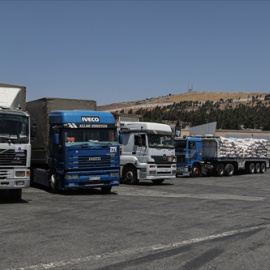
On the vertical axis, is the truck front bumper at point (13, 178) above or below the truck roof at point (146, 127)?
below

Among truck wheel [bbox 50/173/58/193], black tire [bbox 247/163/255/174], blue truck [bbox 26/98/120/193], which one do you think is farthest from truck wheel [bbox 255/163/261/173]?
truck wheel [bbox 50/173/58/193]

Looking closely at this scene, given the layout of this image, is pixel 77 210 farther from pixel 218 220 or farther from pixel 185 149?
pixel 185 149

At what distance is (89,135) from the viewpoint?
640 inches

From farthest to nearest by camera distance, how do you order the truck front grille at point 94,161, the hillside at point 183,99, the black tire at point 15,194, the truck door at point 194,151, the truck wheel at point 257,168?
the hillside at point 183,99
the truck wheel at point 257,168
the truck door at point 194,151
the truck front grille at point 94,161
the black tire at point 15,194

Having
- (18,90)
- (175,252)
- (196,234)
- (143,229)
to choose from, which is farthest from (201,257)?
(18,90)

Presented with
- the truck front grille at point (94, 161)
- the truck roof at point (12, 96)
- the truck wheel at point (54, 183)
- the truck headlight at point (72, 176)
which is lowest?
the truck wheel at point (54, 183)

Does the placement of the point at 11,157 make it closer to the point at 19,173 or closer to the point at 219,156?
the point at 19,173

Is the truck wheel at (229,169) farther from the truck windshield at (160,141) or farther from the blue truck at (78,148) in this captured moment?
the blue truck at (78,148)

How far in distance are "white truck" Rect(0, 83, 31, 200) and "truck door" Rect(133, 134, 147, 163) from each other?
28.5 feet

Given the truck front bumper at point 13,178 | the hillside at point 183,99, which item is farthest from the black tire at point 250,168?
the hillside at point 183,99

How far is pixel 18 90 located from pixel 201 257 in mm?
9413

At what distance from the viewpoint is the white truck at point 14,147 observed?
12.8 metres

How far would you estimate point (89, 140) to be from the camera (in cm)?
1627

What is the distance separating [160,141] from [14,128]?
388 inches
